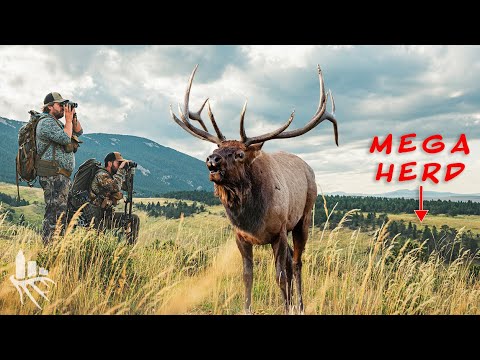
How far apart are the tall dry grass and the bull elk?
666 mm

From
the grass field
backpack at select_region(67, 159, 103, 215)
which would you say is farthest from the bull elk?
backpack at select_region(67, 159, 103, 215)

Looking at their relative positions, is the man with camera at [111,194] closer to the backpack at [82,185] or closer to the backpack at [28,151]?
the backpack at [82,185]

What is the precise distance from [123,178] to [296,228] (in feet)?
13.1

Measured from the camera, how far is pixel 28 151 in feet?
23.2

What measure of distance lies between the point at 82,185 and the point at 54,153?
110 cm

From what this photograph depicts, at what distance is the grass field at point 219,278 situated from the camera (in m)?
5.16

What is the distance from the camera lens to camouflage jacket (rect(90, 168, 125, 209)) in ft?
26.6

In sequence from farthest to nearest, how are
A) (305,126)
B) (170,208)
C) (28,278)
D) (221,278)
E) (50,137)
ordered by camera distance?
(170,208) → (50,137) → (221,278) → (28,278) → (305,126)

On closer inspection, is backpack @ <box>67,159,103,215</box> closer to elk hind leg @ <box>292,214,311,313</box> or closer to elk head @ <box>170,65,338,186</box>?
elk head @ <box>170,65,338,186</box>

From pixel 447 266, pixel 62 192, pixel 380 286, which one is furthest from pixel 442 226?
pixel 62 192

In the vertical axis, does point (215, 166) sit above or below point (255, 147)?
below

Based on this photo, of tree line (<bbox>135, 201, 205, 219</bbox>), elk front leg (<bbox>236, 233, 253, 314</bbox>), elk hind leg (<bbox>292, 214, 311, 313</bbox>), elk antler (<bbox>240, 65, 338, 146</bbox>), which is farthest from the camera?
tree line (<bbox>135, 201, 205, 219</bbox>)

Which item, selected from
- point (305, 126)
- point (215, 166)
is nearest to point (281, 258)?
point (215, 166)

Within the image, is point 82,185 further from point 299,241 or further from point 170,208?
point 299,241
